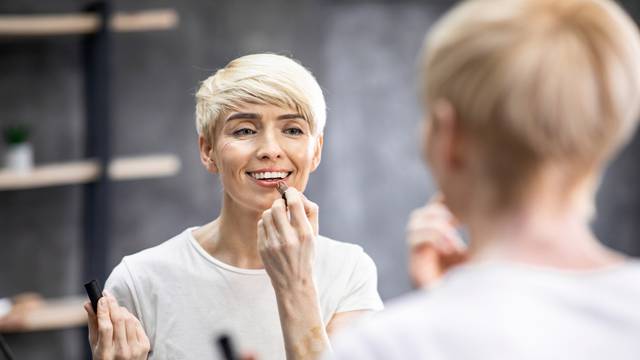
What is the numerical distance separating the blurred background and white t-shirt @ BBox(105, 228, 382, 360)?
1.93m

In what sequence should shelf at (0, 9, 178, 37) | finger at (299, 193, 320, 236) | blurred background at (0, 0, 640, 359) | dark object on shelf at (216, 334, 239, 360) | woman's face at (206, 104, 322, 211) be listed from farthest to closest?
1. blurred background at (0, 0, 640, 359)
2. shelf at (0, 9, 178, 37)
3. woman's face at (206, 104, 322, 211)
4. finger at (299, 193, 320, 236)
5. dark object on shelf at (216, 334, 239, 360)

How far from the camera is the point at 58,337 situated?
3.63 metres

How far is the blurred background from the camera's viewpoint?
11.6 ft

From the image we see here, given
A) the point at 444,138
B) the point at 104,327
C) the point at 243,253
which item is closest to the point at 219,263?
the point at 243,253

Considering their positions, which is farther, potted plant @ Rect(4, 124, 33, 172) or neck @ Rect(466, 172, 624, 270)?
potted plant @ Rect(4, 124, 33, 172)

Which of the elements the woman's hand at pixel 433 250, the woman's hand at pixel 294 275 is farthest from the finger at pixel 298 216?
the woman's hand at pixel 433 250

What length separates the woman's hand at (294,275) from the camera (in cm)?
135

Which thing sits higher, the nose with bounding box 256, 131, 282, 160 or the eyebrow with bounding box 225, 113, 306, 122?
the eyebrow with bounding box 225, 113, 306, 122

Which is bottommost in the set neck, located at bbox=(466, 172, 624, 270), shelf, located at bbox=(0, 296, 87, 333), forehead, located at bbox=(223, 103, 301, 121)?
shelf, located at bbox=(0, 296, 87, 333)

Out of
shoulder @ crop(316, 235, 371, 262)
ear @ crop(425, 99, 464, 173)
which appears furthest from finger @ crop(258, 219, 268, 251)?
ear @ crop(425, 99, 464, 173)

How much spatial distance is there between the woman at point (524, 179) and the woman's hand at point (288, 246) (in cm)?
55

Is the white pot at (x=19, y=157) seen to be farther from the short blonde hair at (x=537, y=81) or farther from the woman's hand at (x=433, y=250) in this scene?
the short blonde hair at (x=537, y=81)

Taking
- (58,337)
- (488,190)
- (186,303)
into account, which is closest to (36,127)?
(58,337)

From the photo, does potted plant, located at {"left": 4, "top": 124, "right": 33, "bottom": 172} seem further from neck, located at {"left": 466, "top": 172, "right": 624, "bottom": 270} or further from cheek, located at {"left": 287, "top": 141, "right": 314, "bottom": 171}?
neck, located at {"left": 466, "top": 172, "right": 624, "bottom": 270}
